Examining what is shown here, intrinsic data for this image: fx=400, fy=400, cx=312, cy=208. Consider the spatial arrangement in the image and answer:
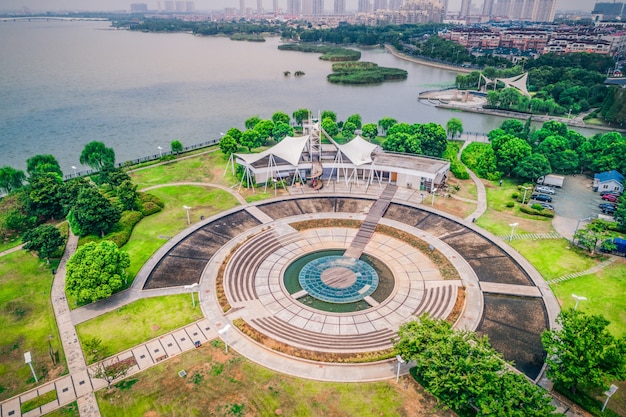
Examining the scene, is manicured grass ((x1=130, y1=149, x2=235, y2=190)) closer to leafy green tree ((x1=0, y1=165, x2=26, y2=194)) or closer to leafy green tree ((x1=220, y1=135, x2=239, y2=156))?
leafy green tree ((x1=220, y1=135, x2=239, y2=156))

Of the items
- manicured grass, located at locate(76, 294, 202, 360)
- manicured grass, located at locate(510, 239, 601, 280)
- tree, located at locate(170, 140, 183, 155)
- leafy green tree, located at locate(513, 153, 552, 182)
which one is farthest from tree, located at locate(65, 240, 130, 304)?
leafy green tree, located at locate(513, 153, 552, 182)

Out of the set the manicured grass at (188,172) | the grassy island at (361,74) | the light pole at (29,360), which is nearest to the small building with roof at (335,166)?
the manicured grass at (188,172)

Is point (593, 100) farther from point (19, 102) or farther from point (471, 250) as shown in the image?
point (19, 102)

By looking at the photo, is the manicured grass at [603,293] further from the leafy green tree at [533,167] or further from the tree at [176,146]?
the tree at [176,146]

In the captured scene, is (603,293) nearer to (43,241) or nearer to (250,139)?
(43,241)

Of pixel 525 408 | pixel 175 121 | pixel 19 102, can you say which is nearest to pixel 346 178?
pixel 525 408

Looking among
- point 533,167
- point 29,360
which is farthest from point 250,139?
point 29,360
